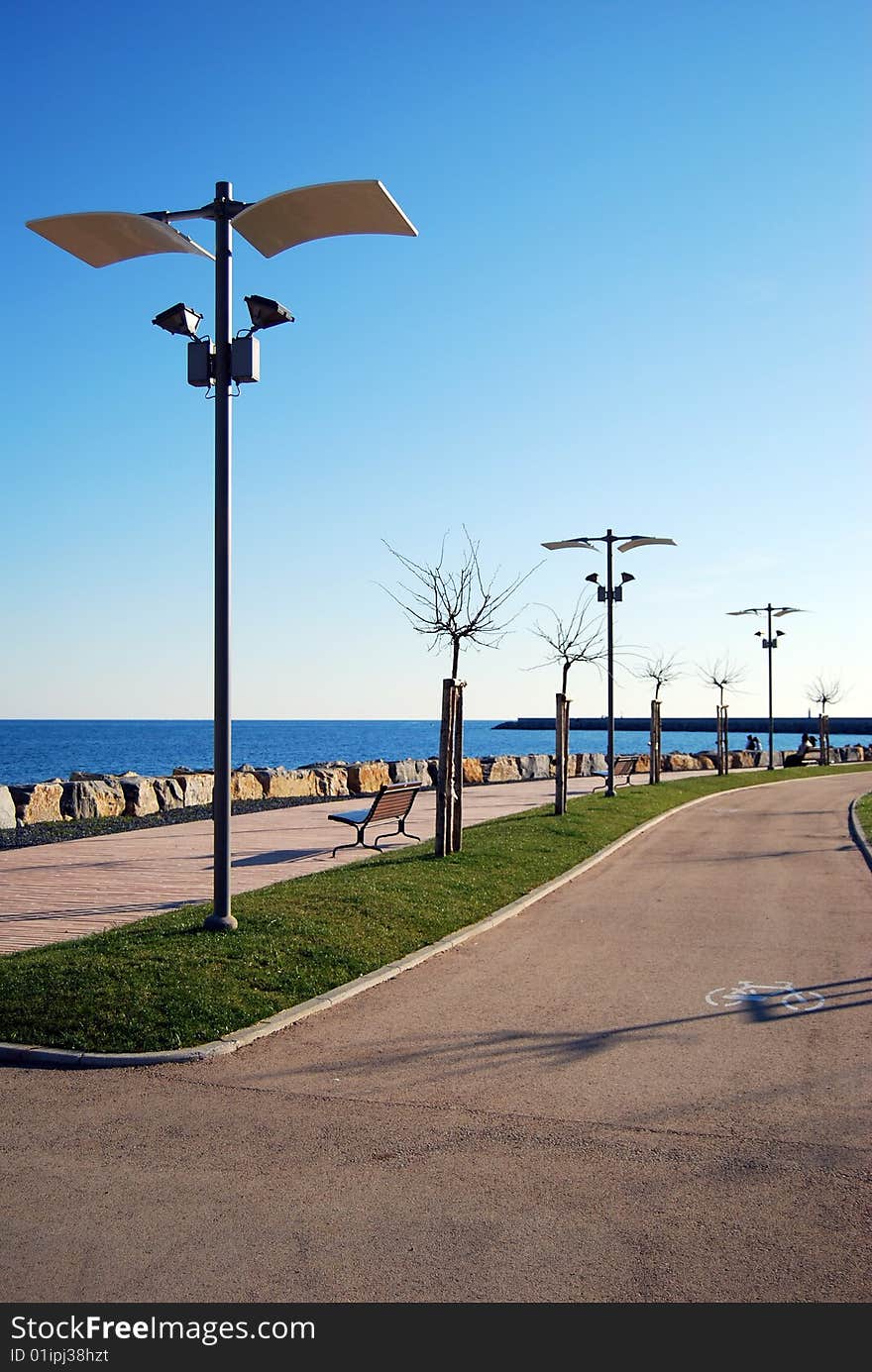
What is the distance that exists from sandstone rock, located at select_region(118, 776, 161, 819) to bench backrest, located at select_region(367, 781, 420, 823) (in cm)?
688

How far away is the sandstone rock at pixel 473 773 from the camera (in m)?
32.6

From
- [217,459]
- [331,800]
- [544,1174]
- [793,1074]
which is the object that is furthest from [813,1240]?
[331,800]

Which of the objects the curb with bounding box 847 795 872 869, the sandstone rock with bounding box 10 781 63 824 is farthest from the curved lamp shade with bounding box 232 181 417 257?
the sandstone rock with bounding box 10 781 63 824

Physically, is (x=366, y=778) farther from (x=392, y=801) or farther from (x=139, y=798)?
(x=392, y=801)

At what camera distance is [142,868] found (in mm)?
13039

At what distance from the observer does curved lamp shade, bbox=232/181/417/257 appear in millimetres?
7805

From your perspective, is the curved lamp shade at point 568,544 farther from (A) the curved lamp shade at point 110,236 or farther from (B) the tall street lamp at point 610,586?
(A) the curved lamp shade at point 110,236

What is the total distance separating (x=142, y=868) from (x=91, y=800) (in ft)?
22.6

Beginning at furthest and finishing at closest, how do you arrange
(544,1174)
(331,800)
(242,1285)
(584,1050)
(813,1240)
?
(331,800) < (584,1050) < (544,1174) < (813,1240) < (242,1285)

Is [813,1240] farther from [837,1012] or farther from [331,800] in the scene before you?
[331,800]

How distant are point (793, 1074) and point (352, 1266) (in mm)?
2897

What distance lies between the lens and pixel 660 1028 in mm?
6516

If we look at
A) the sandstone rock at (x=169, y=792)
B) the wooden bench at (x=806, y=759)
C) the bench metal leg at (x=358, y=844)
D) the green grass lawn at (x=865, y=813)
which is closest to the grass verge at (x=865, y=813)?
the green grass lawn at (x=865, y=813)

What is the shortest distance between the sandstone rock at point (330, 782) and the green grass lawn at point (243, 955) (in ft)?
43.4
